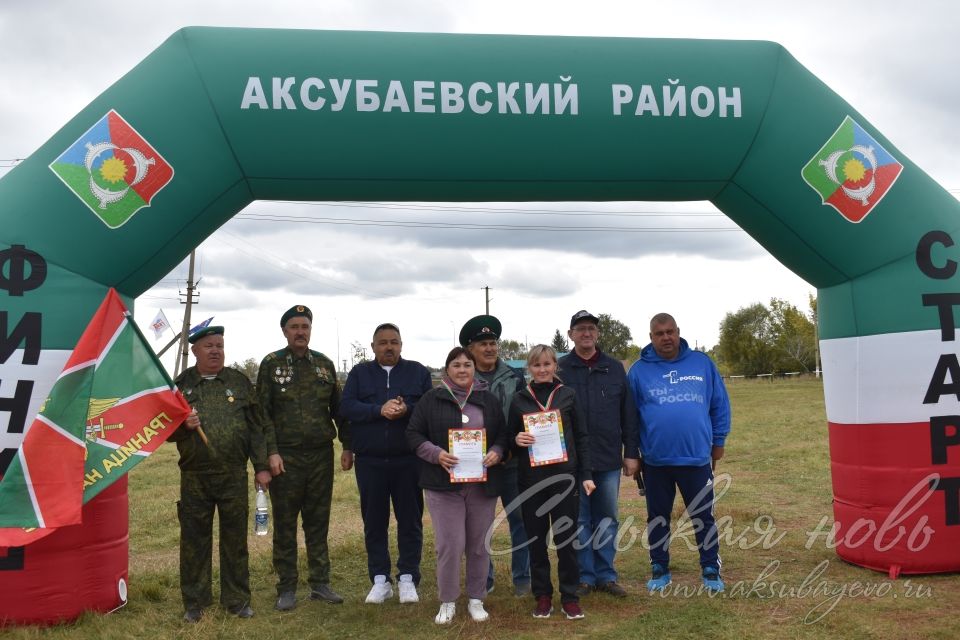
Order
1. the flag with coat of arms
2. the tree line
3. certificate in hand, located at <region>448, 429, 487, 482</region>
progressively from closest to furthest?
the flag with coat of arms → certificate in hand, located at <region>448, 429, 487, 482</region> → the tree line

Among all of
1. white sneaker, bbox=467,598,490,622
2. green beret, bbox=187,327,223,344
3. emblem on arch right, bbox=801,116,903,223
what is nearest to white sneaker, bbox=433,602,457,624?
white sneaker, bbox=467,598,490,622

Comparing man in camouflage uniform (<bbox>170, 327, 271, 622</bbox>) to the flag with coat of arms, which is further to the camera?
man in camouflage uniform (<bbox>170, 327, 271, 622</bbox>)

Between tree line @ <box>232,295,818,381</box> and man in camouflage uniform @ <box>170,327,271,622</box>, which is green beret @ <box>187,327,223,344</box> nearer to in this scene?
man in camouflage uniform @ <box>170,327,271,622</box>

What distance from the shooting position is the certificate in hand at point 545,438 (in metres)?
4.76

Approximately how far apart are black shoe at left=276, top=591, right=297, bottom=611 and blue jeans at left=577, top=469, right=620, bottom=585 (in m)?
1.83

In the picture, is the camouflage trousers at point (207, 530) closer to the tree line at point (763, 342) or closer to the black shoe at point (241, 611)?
the black shoe at point (241, 611)

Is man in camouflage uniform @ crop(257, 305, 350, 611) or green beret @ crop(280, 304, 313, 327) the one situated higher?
green beret @ crop(280, 304, 313, 327)

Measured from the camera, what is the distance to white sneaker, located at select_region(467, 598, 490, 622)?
479 centimetres

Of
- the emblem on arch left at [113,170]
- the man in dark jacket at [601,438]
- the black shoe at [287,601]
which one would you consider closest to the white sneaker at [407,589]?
the black shoe at [287,601]

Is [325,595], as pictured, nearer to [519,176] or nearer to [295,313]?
[295,313]

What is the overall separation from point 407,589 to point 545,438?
142 centimetres

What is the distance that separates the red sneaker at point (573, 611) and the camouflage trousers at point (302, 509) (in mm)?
1594

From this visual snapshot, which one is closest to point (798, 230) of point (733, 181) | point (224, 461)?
point (733, 181)

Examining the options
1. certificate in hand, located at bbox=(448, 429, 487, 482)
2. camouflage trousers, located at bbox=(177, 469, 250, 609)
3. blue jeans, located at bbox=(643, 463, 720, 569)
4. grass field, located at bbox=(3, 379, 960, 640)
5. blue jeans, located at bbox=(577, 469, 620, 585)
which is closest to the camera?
grass field, located at bbox=(3, 379, 960, 640)
